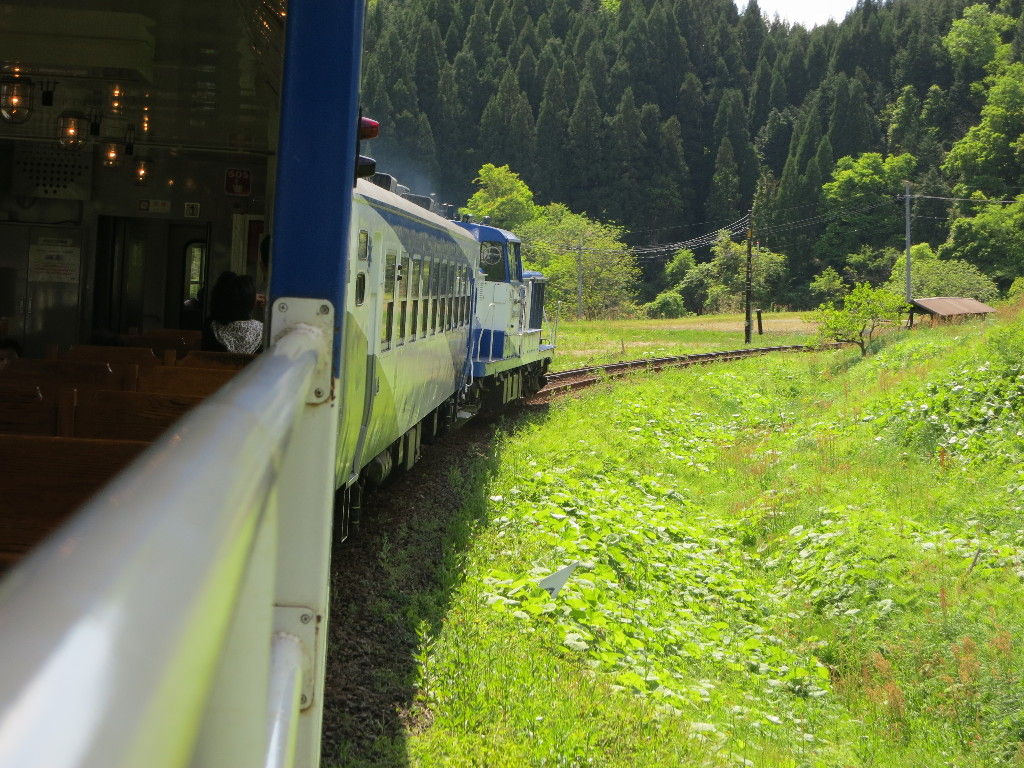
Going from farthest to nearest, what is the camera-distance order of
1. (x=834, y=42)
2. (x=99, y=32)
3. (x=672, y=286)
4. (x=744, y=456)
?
(x=834, y=42) < (x=672, y=286) < (x=744, y=456) < (x=99, y=32)

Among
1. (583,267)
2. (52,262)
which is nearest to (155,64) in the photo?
(52,262)

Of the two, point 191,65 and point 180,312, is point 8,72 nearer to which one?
point 191,65

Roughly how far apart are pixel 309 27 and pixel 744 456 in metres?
17.0

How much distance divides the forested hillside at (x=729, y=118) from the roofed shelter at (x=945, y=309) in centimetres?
5943

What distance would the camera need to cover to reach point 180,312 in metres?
11.6

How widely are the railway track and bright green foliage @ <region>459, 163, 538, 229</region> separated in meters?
67.9

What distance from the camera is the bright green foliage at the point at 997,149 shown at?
11669 centimetres

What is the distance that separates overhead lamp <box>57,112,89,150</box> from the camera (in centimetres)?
949

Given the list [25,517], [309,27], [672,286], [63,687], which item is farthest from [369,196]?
[672,286]

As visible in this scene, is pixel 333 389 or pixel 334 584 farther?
pixel 334 584

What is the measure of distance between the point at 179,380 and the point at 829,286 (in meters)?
108

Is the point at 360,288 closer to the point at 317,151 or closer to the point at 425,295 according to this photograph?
the point at 425,295

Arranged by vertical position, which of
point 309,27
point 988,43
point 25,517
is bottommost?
point 25,517

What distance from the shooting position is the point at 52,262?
416 inches
